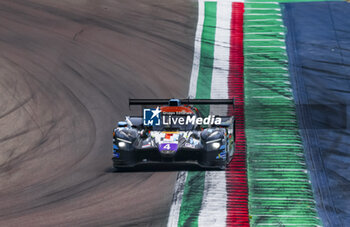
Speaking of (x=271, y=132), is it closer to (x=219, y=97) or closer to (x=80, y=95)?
(x=219, y=97)

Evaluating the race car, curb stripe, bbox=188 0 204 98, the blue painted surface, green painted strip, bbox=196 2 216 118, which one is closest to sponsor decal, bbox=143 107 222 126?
the race car

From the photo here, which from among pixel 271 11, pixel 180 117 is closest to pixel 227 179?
pixel 180 117

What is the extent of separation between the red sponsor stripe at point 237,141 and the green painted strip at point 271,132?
197 mm

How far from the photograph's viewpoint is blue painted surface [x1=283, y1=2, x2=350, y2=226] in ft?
55.3

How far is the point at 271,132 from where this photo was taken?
2050 centimetres

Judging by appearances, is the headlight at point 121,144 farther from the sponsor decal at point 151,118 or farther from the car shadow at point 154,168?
the sponsor decal at point 151,118

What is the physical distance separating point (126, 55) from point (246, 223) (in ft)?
42.5

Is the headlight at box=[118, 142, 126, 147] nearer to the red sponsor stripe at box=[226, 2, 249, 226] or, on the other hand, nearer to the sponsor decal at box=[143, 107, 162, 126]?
the sponsor decal at box=[143, 107, 162, 126]

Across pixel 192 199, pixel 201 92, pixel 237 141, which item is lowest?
pixel 192 199

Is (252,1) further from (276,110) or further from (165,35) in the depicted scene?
(276,110)

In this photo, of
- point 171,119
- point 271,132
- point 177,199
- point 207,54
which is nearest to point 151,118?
point 171,119

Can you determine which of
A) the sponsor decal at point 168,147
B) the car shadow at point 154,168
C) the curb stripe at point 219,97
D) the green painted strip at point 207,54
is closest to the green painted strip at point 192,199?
the curb stripe at point 219,97

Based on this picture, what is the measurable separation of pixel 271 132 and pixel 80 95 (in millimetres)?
7049

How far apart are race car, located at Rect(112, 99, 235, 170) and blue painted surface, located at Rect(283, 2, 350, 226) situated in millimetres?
2758
